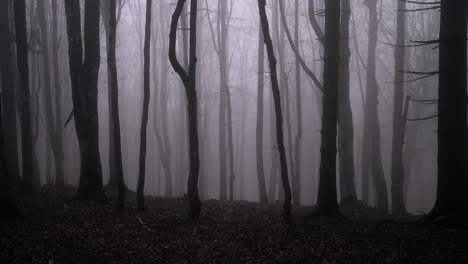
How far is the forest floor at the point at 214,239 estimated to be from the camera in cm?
569

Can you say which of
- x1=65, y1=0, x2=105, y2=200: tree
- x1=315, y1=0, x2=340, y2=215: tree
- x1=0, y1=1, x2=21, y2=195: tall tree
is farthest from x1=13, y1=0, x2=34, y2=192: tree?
x1=315, y1=0, x2=340, y2=215: tree

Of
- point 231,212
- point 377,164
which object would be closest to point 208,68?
point 377,164

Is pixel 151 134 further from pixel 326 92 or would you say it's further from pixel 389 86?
pixel 326 92

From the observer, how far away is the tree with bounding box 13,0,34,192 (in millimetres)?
10328

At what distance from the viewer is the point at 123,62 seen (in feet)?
105

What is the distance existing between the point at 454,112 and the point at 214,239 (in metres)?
5.49

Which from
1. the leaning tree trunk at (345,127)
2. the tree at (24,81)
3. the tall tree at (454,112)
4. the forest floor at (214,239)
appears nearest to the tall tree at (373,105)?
the leaning tree trunk at (345,127)

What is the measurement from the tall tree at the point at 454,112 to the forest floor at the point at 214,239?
0.56 metres

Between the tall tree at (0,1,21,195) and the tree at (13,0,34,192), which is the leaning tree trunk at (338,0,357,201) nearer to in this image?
the tree at (13,0,34,192)

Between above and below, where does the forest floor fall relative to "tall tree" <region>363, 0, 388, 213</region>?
below

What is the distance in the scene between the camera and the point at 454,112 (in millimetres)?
6625

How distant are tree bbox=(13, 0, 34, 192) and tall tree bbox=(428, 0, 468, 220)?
1141 cm

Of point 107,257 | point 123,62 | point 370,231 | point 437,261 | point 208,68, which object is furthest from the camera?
point 123,62

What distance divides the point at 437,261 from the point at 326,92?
4278 millimetres
